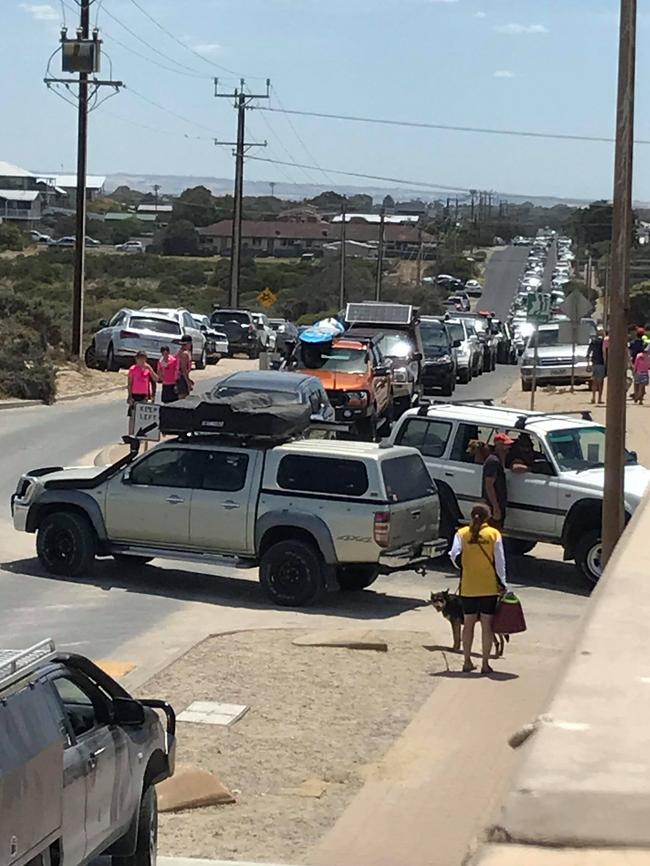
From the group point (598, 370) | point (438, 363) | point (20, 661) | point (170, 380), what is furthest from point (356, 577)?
point (438, 363)

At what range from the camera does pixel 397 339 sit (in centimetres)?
3322

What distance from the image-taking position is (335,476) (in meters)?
16.2

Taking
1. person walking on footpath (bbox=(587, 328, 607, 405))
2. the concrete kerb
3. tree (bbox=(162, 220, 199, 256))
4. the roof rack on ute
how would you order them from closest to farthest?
the concrete kerb, the roof rack on ute, person walking on footpath (bbox=(587, 328, 607, 405)), tree (bbox=(162, 220, 199, 256))

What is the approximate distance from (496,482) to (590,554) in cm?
135

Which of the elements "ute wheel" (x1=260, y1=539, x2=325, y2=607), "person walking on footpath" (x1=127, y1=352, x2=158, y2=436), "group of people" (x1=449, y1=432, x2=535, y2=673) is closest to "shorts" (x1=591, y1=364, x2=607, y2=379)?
"person walking on footpath" (x1=127, y1=352, x2=158, y2=436)

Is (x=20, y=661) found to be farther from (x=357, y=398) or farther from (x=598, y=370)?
(x=598, y=370)

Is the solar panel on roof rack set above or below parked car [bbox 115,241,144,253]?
below

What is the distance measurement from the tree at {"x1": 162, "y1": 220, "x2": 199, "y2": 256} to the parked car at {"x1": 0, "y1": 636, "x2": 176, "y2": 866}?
147 m

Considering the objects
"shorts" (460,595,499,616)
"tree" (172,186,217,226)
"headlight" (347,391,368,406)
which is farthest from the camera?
"tree" (172,186,217,226)

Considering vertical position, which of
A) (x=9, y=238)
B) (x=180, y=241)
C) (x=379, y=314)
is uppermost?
(x=180, y=241)

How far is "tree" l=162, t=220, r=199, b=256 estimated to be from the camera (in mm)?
153500

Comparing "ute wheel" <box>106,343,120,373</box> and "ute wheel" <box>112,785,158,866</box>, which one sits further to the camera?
"ute wheel" <box>106,343,120,373</box>

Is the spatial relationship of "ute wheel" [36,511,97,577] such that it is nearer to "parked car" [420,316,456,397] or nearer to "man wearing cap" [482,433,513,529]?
"man wearing cap" [482,433,513,529]

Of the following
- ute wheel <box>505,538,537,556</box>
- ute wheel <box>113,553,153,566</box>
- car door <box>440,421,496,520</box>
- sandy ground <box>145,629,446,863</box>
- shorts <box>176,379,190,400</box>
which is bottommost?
sandy ground <box>145,629,446,863</box>
